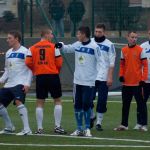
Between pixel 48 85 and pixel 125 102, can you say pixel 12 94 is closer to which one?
pixel 48 85

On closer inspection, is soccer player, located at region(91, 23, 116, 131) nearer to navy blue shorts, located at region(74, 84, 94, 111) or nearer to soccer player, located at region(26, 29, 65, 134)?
navy blue shorts, located at region(74, 84, 94, 111)

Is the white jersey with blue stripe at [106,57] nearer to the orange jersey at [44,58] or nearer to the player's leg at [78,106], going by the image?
the player's leg at [78,106]

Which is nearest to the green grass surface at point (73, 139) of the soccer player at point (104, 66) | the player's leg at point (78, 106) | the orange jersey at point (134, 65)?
the player's leg at point (78, 106)

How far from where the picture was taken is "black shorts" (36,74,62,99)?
46.9ft

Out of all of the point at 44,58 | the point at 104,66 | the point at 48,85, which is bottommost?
the point at 48,85

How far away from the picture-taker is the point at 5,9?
29453 millimetres

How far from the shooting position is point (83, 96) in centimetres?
Answer: 1416

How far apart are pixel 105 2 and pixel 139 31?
5.14ft

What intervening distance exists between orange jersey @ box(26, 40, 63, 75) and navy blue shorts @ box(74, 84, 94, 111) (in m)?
0.53

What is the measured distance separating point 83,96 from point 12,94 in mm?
1260

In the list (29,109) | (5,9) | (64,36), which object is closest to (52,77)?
(29,109)

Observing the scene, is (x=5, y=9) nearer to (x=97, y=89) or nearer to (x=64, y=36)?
(x=64, y=36)

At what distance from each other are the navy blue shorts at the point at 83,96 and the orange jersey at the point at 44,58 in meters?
0.53

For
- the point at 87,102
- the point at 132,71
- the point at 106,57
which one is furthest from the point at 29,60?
the point at 132,71
